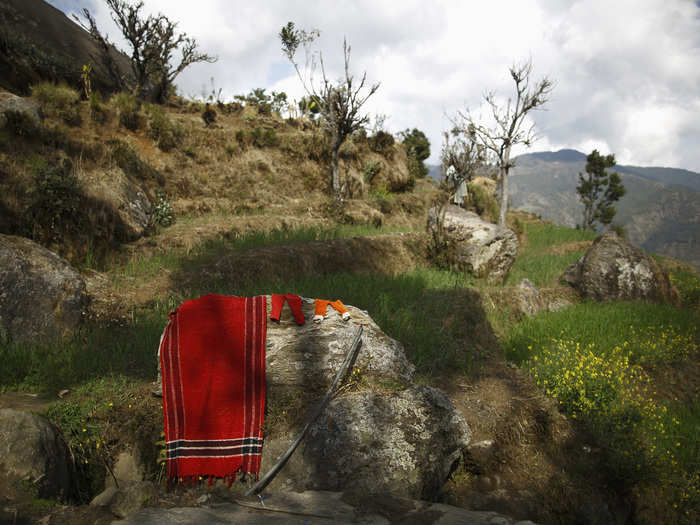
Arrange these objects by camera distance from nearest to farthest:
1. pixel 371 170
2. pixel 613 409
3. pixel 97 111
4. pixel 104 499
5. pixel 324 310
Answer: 1. pixel 104 499
2. pixel 324 310
3. pixel 613 409
4. pixel 97 111
5. pixel 371 170

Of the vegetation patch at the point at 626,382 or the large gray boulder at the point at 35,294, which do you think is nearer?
the vegetation patch at the point at 626,382

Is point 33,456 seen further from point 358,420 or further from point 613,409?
point 613,409

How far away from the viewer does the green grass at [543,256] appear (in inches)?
371

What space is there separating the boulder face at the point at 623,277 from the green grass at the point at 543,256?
100cm

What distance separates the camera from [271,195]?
1212 centimetres

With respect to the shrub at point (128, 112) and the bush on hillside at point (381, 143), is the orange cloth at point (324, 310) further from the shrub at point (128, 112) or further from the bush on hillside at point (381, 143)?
the bush on hillside at point (381, 143)

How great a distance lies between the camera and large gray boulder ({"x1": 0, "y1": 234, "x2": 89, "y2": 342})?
12.0ft

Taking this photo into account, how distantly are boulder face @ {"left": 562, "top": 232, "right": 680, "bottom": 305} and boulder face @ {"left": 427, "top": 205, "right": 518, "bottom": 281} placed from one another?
1.75 metres

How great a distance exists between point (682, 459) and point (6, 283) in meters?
7.39

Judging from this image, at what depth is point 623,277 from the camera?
806cm

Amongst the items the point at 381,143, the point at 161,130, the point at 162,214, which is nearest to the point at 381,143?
the point at 381,143

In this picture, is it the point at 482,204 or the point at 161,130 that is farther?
the point at 482,204

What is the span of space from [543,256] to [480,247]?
Result: 508cm

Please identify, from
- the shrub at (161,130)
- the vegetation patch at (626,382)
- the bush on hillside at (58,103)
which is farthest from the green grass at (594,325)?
the bush on hillside at (58,103)
